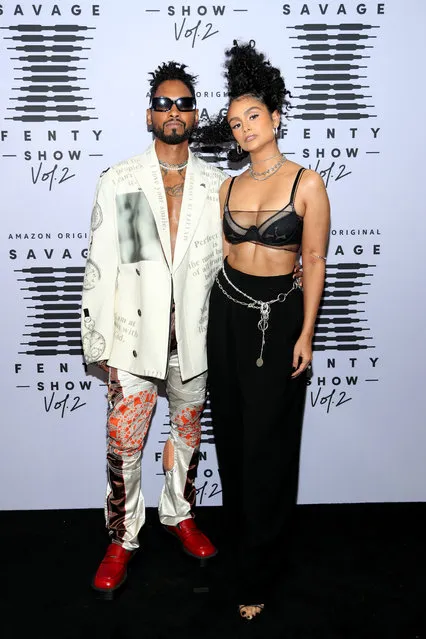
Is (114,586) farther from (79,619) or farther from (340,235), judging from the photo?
(340,235)

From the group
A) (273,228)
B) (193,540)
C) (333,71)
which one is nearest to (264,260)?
(273,228)

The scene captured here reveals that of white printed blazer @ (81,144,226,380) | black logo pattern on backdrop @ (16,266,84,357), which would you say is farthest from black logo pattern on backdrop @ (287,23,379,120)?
black logo pattern on backdrop @ (16,266,84,357)

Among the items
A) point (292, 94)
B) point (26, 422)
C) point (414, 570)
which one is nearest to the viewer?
point (414, 570)

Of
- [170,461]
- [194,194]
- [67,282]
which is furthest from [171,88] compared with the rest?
[170,461]

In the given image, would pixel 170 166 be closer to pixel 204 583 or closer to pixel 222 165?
pixel 222 165

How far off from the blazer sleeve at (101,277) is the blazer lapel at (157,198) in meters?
0.13

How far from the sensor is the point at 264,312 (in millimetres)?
2588

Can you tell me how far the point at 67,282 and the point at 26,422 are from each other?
2.55 feet

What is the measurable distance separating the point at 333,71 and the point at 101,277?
61.3 inches

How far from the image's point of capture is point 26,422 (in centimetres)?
352

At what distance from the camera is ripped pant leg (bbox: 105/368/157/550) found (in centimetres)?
287

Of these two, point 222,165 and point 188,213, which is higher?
point 222,165

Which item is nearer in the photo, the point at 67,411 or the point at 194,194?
the point at 194,194

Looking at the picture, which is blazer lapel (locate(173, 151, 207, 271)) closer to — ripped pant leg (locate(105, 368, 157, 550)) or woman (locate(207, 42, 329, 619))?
woman (locate(207, 42, 329, 619))
